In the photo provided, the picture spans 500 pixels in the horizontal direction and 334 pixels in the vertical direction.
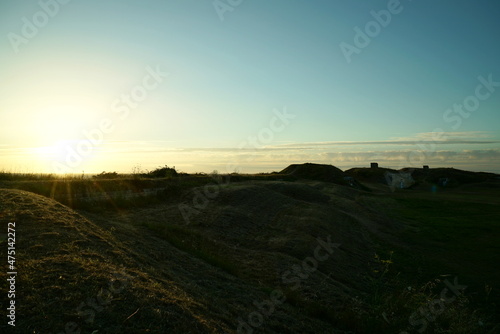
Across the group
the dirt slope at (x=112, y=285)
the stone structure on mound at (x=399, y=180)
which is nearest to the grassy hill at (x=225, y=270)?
the dirt slope at (x=112, y=285)

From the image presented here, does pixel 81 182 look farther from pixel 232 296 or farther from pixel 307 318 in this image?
pixel 307 318

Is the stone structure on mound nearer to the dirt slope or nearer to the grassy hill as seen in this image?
the grassy hill

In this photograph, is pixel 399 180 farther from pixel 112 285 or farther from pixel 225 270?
pixel 112 285

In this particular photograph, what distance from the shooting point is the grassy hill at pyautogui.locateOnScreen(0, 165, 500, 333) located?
4559 millimetres

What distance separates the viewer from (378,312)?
26.3ft

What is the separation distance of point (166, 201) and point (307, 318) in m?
11.2

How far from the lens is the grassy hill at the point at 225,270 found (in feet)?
15.0

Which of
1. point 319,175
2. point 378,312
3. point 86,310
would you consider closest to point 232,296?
point 86,310

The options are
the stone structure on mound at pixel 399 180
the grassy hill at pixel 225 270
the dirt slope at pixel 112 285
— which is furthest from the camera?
the stone structure on mound at pixel 399 180

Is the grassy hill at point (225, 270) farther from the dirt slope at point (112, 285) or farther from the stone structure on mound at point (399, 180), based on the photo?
the stone structure on mound at point (399, 180)

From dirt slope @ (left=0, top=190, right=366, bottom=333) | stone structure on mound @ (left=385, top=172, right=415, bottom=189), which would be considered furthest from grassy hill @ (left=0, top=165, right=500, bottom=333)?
stone structure on mound @ (left=385, top=172, right=415, bottom=189)

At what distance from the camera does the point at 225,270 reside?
8.84m

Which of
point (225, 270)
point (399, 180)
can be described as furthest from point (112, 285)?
point (399, 180)

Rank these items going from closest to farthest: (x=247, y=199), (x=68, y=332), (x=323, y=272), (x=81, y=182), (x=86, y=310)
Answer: (x=68, y=332) < (x=86, y=310) < (x=323, y=272) < (x=81, y=182) < (x=247, y=199)
